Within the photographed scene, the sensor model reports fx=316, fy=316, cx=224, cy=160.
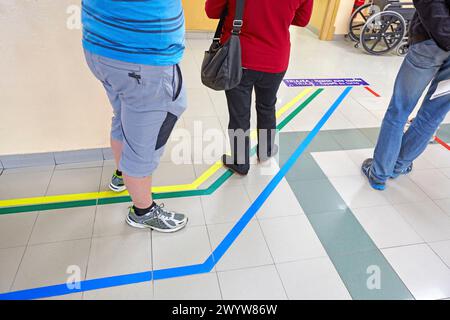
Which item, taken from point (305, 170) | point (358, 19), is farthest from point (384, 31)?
point (305, 170)

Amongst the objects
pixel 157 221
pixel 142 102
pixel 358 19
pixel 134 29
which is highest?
pixel 134 29

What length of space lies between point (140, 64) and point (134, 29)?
116 mm

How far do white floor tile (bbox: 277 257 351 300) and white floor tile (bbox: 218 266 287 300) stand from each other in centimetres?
4

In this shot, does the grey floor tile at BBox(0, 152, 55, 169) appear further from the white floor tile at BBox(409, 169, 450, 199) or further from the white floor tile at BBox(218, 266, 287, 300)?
the white floor tile at BBox(409, 169, 450, 199)

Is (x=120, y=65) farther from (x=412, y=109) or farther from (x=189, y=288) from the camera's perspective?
(x=412, y=109)

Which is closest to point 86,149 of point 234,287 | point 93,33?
point 93,33

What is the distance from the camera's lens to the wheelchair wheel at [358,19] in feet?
14.5

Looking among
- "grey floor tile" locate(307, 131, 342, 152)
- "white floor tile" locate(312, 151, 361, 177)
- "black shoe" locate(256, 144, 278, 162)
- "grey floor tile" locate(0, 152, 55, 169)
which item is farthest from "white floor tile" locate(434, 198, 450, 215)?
"grey floor tile" locate(0, 152, 55, 169)

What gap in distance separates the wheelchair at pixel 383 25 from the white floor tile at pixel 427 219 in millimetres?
3022

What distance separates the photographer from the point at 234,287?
1.46 m

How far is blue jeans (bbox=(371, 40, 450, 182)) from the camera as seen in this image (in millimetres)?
1617

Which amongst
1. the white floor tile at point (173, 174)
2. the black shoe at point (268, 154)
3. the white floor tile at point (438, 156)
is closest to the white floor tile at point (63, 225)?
the white floor tile at point (173, 174)

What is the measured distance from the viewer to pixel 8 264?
1.50 m

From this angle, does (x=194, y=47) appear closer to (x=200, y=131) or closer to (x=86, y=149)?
(x=200, y=131)
